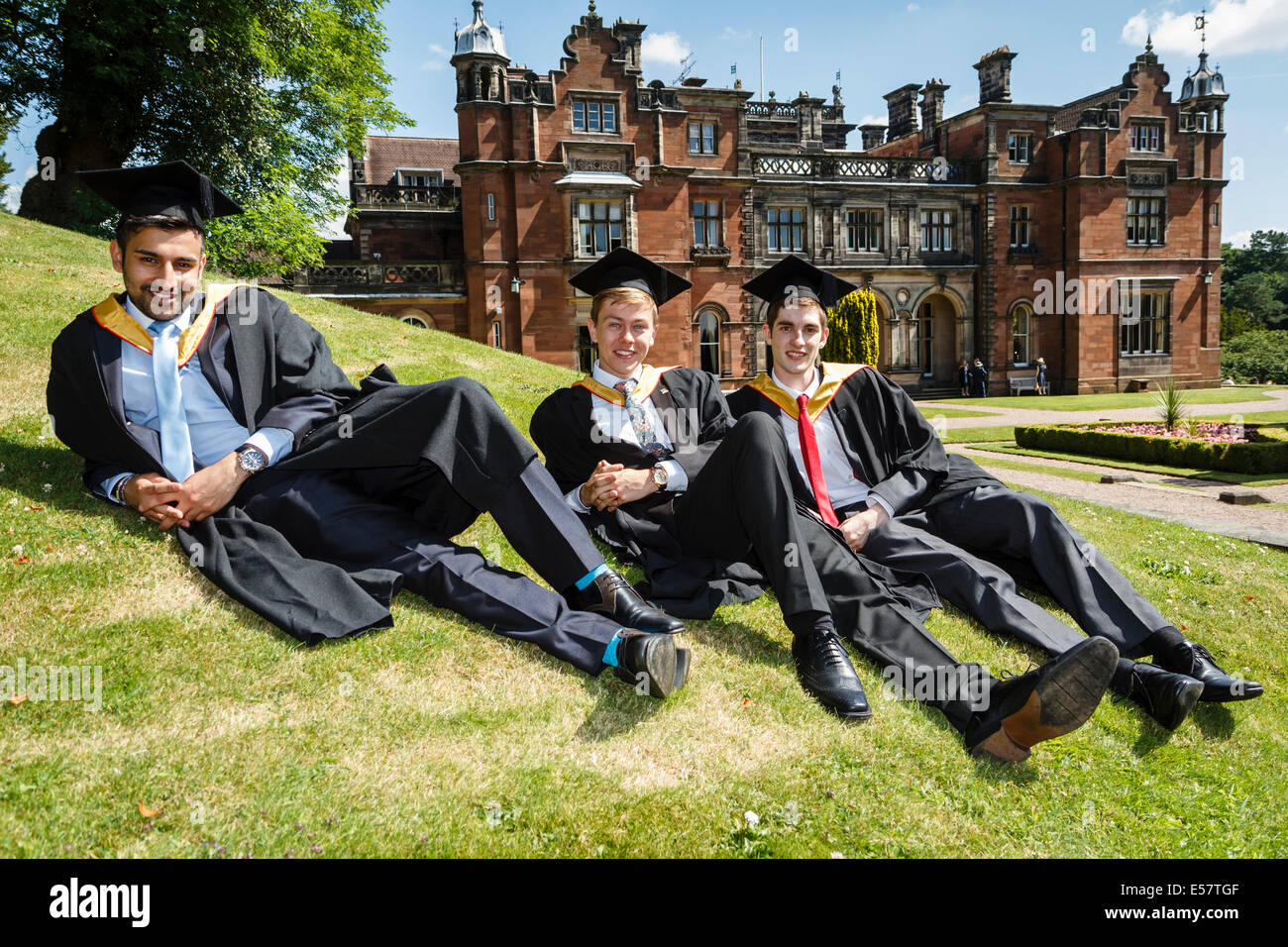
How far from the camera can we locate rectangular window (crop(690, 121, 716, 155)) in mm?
33688

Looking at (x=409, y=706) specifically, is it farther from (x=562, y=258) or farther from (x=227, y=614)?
(x=562, y=258)

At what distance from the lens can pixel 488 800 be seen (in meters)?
2.99

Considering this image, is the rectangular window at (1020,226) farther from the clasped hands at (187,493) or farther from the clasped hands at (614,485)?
the clasped hands at (187,493)

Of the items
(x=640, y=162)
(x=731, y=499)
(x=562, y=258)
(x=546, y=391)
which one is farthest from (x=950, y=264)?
(x=731, y=499)

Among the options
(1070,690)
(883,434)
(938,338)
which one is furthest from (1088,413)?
(1070,690)

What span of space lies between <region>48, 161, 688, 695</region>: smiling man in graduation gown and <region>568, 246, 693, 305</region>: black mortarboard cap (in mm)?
1455

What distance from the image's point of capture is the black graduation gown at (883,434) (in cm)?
522

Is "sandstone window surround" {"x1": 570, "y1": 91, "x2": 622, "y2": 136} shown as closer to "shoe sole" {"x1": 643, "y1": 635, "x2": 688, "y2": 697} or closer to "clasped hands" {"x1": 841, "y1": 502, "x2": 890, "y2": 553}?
"clasped hands" {"x1": 841, "y1": 502, "x2": 890, "y2": 553}

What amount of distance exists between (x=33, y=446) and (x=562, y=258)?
2722 cm

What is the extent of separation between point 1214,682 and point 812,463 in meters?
2.39

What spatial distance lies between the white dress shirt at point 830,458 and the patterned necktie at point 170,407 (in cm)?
349

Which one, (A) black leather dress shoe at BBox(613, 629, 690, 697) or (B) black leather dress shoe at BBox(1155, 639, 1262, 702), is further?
(B) black leather dress shoe at BBox(1155, 639, 1262, 702)

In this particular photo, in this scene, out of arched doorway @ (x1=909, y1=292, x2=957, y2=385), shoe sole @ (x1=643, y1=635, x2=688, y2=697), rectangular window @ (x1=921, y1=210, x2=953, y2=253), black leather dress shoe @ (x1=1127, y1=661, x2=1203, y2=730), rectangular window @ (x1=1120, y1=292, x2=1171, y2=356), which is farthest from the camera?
rectangular window @ (x1=1120, y1=292, x2=1171, y2=356)

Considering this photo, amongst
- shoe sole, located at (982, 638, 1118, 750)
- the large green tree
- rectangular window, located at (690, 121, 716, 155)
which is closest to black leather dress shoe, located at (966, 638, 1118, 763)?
shoe sole, located at (982, 638, 1118, 750)
